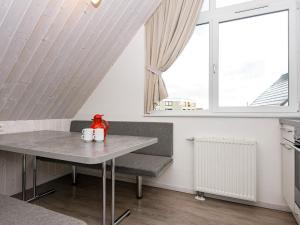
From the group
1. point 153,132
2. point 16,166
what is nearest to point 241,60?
point 153,132

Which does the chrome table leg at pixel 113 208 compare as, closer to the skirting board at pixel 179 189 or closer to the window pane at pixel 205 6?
the skirting board at pixel 179 189

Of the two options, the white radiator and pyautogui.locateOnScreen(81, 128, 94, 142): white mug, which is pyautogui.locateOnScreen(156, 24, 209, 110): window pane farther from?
pyautogui.locateOnScreen(81, 128, 94, 142): white mug

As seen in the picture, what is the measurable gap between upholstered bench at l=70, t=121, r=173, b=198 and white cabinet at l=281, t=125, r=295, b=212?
1124 millimetres

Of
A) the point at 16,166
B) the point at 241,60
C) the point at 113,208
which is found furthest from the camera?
the point at 16,166

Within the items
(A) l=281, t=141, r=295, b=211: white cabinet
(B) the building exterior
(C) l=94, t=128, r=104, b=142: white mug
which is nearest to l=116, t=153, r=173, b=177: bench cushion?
(C) l=94, t=128, r=104, b=142: white mug

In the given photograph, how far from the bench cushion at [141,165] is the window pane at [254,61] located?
40.7 inches

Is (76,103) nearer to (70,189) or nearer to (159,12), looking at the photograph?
(70,189)

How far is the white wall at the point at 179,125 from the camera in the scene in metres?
2.01

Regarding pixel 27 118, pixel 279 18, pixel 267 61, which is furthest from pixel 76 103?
pixel 279 18

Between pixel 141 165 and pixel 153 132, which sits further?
pixel 153 132

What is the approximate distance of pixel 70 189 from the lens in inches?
97.7

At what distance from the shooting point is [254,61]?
2.17 metres

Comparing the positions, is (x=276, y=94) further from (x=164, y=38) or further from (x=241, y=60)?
(x=164, y=38)

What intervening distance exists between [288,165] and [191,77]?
1382 millimetres
